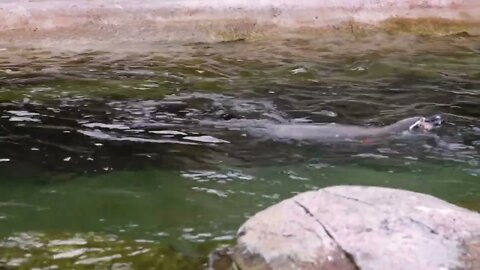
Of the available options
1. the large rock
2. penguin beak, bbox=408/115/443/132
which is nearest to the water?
penguin beak, bbox=408/115/443/132

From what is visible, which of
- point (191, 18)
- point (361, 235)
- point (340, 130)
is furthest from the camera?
point (191, 18)

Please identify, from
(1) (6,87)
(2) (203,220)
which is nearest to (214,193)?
(2) (203,220)

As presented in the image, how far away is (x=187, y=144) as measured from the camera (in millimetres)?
5004

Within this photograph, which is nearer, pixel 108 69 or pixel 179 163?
pixel 179 163

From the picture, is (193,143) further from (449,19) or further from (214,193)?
(449,19)

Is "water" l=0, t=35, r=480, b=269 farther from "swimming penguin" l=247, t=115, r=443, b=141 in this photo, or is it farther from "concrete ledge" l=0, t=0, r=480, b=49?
"concrete ledge" l=0, t=0, r=480, b=49

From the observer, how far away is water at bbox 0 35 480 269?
11.9 ft

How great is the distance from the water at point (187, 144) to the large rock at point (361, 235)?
1.38 ft

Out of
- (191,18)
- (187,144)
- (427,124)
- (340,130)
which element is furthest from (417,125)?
(191,18)

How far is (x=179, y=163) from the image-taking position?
4.68m

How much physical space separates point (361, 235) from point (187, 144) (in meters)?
2.39

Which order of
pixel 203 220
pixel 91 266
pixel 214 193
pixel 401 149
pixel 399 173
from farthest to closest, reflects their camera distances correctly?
1. pixel 401 149
2. pixel 399 173
3. pixel 214 193
4. pixel 203 220
5. pixel 91 266

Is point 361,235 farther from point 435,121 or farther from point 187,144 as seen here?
point 435,121

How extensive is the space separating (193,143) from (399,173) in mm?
1379
